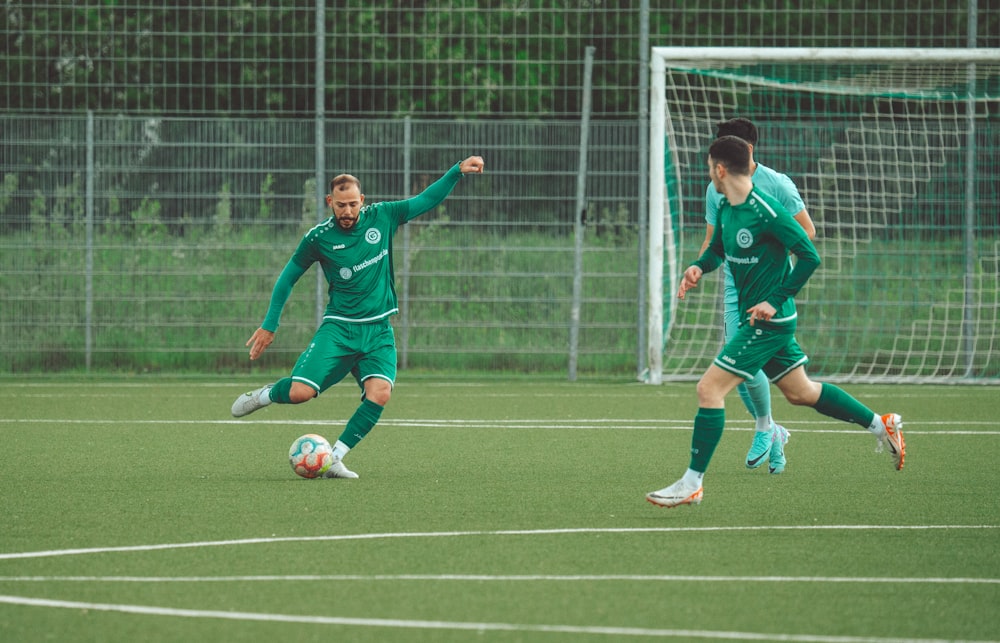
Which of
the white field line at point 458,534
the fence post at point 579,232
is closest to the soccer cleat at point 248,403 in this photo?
the white field line at point 458,534

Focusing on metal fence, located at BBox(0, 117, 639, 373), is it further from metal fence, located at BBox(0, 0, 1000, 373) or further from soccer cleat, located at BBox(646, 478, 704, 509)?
soccer cleat, located at BBox(646, 478, 704, 509)

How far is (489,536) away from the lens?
6.02 meters

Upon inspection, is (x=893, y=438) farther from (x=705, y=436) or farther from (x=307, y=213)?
(x=307, y=213)

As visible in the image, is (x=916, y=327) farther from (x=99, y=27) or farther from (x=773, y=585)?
(x=773, y=585)

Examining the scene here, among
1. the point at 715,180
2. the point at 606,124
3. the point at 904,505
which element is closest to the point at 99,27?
the point at 606,124

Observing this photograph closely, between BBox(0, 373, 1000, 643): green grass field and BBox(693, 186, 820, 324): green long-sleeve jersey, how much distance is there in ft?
3.01

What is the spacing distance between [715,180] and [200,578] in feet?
10.4

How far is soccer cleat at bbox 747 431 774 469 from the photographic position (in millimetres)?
8242

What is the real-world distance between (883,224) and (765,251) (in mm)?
8965

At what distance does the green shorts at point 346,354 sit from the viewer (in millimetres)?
8203

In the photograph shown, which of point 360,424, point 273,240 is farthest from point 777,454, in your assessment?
point 273,240

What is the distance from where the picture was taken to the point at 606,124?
15266 millimetres

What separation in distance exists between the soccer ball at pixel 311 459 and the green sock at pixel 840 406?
2.45 metres

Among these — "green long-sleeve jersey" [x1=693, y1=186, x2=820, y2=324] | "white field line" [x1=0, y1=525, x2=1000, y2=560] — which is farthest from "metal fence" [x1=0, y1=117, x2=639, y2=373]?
"white field line" [x1=0, y1=525, x2=1000, y2=560]
